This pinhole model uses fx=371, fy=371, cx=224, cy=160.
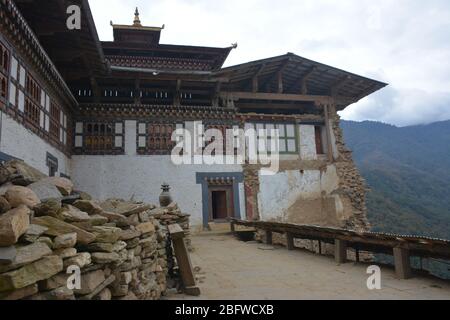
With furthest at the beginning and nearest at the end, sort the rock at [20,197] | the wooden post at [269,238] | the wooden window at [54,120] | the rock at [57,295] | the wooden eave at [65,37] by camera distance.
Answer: the wooden window at [54,120] → the wooden post at [269,238] → the wooden eave at [65,37] → the rock at [20,197] → the rock at [57,295]

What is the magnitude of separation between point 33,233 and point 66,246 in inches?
13.4

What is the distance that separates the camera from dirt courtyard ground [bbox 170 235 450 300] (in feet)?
19.8

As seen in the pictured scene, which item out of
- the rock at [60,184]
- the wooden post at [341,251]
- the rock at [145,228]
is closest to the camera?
the rock at [60,184]

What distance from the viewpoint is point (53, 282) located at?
10.1 ft

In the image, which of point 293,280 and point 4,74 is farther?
point 4,74

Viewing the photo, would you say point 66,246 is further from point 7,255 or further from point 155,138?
point 155,138

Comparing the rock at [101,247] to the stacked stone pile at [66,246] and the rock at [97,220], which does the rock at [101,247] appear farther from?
the rock at [97,220]

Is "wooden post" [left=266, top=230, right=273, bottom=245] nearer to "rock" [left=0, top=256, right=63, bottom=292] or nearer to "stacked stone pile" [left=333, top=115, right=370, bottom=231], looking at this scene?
"stacked stone pile" [left=333, top=115, right=370, bottom=231]

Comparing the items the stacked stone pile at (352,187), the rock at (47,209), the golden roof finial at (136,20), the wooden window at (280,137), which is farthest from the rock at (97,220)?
the golden roof finial at (136,20)

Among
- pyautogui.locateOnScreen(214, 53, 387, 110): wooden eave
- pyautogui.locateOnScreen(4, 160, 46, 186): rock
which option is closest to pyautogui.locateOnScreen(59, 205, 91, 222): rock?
pyautogui.locateOnScreen(4, 160, 46, 186): rock

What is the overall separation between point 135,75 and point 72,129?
3.94 meters

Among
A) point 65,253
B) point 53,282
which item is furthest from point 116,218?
point 53,282

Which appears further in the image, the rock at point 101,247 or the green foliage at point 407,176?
the green foliage at point 407,176

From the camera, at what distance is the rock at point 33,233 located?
124 inches
